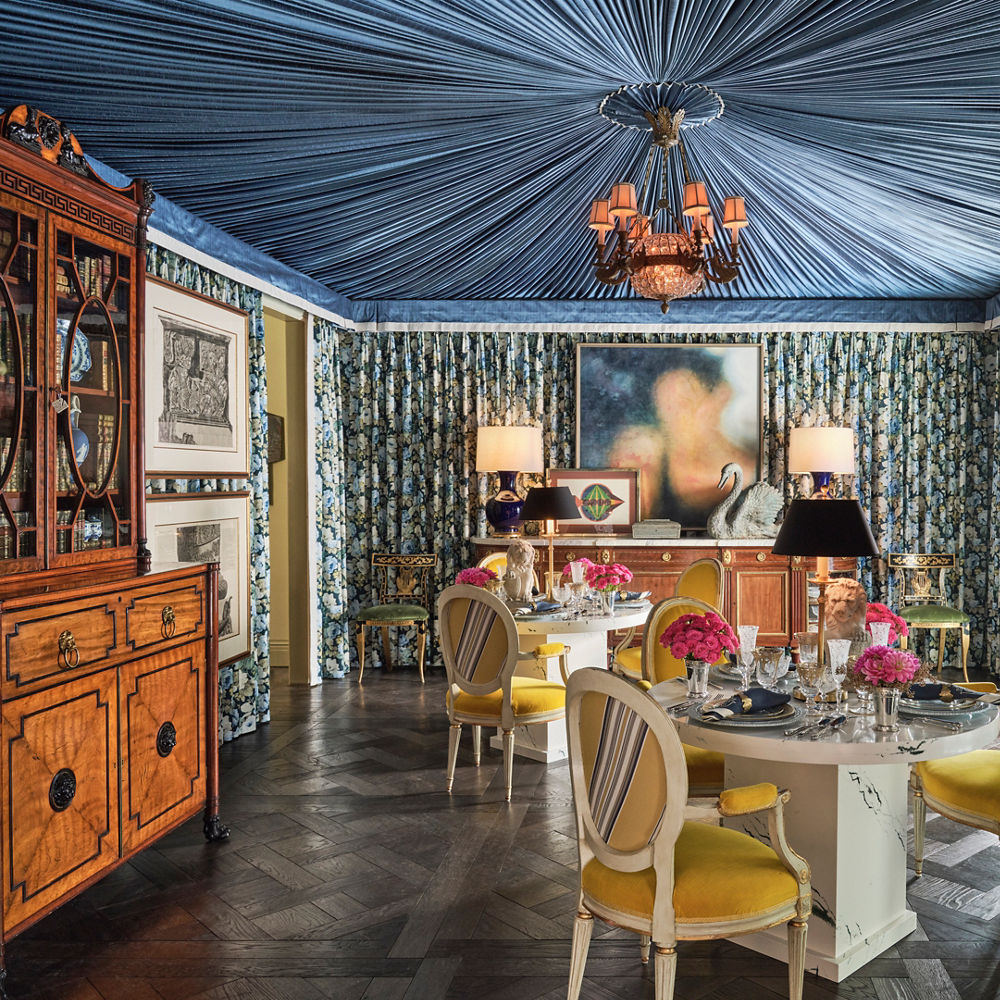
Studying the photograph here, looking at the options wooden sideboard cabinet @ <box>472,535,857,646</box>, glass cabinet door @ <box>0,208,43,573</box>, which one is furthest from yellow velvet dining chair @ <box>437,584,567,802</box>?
wooden sideboard cabinet @ <box>472,535,857,646</box>

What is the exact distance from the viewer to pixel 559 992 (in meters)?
2.73

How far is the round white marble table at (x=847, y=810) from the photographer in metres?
2.59

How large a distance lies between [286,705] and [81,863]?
3329mm

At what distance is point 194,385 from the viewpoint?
514cm

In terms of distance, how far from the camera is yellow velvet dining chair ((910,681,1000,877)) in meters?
2.99

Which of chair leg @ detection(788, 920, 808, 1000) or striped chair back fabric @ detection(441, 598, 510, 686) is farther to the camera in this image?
striped chair back fabric @ detection(441, 598, 510, 686)

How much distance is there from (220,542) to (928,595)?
17.8 feet

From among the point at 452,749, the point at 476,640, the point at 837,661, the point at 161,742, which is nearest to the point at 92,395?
the point at 161,742

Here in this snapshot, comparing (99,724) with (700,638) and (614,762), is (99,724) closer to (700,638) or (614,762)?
(614,762)

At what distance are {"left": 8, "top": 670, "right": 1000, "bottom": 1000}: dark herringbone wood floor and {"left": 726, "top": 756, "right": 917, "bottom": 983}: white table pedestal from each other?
0.07m

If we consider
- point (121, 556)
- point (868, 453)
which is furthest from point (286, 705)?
point (868, 453)

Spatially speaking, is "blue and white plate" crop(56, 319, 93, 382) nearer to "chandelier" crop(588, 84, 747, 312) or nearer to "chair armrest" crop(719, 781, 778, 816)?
"chandelier" crop(588, 84, 747, 312)

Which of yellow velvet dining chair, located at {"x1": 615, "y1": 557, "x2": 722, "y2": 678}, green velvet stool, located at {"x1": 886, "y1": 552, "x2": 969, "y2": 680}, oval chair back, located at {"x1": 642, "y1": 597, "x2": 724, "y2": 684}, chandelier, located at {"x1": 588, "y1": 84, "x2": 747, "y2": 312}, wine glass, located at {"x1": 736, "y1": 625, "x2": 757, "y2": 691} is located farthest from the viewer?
green velvet stool, located at {"x1": 886, "y1": 552, "x2": 969, "y2": 680}

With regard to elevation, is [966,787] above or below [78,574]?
below
